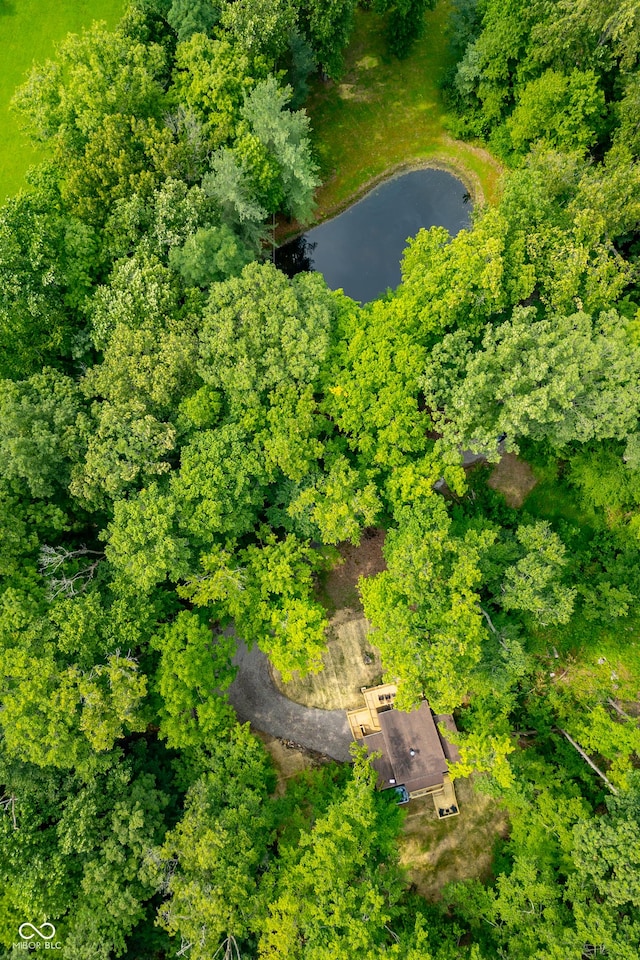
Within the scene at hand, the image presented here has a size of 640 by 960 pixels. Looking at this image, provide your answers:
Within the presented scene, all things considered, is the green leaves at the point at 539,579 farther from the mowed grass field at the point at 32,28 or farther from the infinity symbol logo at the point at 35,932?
the mowed grass field at the point at 32,28

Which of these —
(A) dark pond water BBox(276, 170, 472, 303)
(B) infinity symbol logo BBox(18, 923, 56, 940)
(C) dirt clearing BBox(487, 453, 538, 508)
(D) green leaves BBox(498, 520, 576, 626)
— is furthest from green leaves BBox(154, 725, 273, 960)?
(A) dark pond water BBox(276, 170, 472, 303)

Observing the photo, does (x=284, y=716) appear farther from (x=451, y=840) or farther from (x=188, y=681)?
(x=451, y=840)

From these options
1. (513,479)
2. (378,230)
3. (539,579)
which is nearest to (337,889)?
(539,579)

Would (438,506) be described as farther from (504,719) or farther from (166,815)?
(166,815)

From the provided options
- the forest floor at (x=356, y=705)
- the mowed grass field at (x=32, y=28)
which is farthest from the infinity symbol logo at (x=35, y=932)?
the mowed grass field at (x=32, y=28)

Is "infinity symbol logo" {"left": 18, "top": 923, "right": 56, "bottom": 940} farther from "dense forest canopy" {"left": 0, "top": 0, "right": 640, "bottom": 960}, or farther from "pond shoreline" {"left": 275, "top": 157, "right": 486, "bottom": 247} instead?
"pond shoreline" {"left": 275, "top": 157, "right": 486, "bottom": 247}

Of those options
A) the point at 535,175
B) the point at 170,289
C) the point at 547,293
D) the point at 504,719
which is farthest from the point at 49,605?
the point at 535,175
